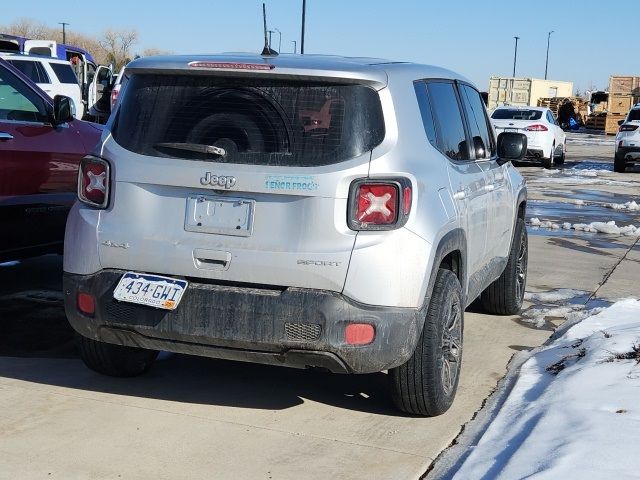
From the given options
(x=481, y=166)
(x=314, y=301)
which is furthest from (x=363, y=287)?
(x=481, y=166)

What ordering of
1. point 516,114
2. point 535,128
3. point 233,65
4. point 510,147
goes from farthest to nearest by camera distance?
1. point 516,114
2. point 535,128
3. point 510,147
4. point 233,65

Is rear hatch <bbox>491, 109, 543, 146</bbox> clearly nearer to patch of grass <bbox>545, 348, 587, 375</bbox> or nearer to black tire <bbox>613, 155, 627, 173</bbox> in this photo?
black tire <bbox>613, 155, 627, 173</bbox>

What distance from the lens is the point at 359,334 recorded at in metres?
4.21

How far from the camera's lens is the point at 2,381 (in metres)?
5.13

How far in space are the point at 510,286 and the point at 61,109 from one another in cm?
341

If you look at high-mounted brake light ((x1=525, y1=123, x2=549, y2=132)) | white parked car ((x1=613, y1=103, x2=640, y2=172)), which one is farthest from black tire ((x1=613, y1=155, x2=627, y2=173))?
high-mounted brake light ((x1=525, y1=123, x2=549, y2=132))

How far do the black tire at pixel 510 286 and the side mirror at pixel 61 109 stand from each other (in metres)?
3.23

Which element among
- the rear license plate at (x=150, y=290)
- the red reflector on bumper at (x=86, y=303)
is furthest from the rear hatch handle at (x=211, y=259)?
the red reflector on bumper at (x=86, y=303)

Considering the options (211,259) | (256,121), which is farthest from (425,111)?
(211,259)

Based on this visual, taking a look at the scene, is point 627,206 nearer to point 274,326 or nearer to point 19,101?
point 19,101

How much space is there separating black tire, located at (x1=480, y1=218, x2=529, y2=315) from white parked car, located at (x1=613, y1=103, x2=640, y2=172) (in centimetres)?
1732

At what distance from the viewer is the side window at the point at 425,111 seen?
4.76 meters

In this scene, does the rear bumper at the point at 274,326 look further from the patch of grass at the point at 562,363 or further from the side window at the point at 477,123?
the side window at the point at 477,123

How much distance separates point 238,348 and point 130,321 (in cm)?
52
